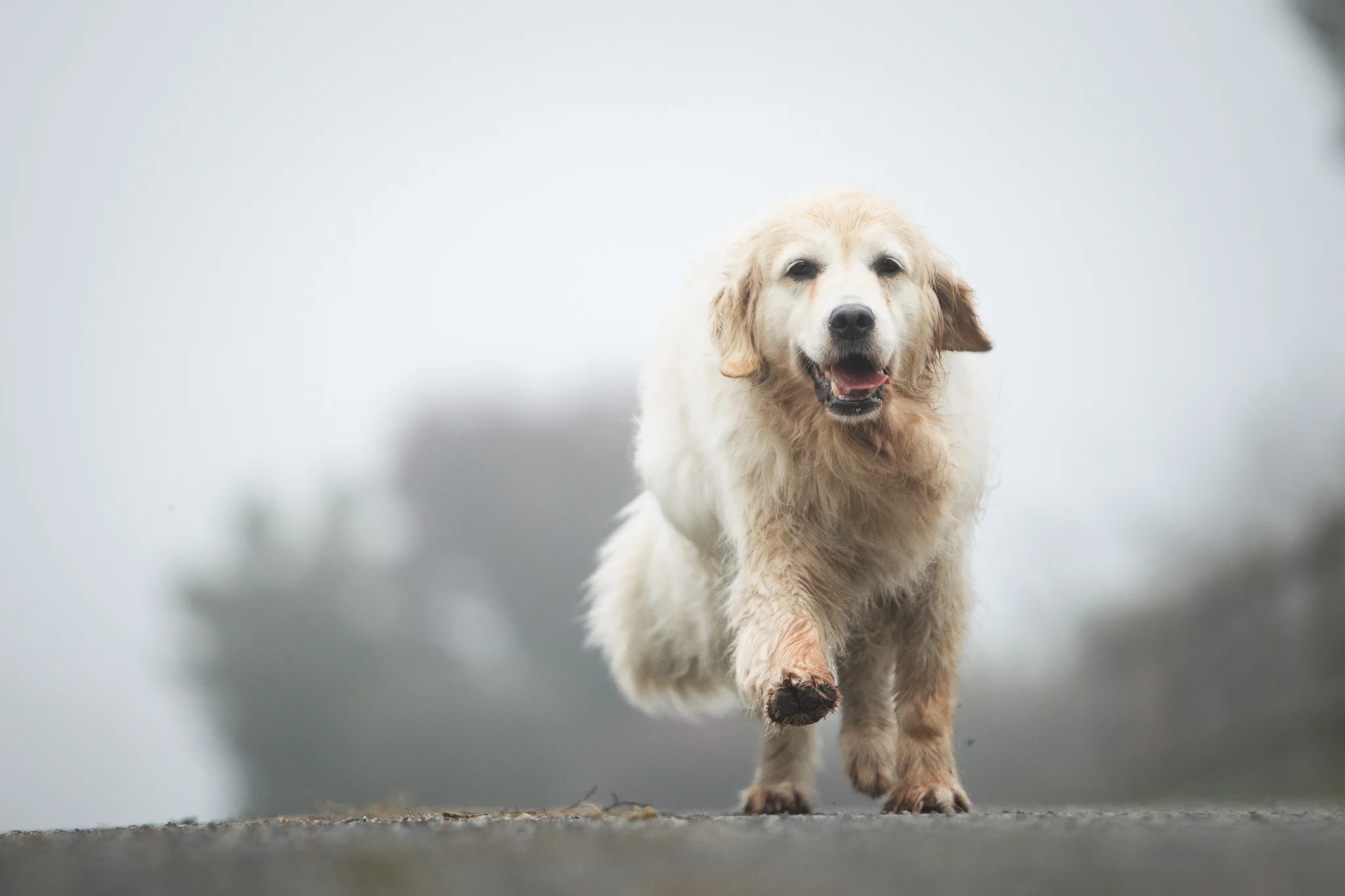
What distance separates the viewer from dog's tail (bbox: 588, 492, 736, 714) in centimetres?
616

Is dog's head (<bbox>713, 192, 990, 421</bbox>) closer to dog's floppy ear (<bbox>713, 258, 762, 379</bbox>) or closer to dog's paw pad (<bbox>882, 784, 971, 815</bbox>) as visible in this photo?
dog's floppy ear (<bbox>713, 258, 762, 379</bbox>)

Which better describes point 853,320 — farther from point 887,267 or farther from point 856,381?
point 887,267

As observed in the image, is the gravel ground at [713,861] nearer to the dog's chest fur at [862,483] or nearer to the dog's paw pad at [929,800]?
the dog's paw pad at [929,800]

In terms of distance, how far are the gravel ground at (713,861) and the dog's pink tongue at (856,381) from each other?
1.62 m

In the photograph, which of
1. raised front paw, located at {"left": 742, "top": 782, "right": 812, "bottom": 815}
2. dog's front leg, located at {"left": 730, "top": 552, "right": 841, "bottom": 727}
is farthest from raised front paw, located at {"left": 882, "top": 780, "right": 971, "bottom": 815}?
raised front paw, located at {"left": 742, "top": 782, "right": 812, "bottom": 815}

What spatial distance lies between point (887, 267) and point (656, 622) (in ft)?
8.22

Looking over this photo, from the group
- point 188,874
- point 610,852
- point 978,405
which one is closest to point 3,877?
point 188,874

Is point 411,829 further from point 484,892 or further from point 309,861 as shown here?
point 484,892

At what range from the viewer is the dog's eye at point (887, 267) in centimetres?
483

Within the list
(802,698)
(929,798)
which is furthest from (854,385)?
(929,798)

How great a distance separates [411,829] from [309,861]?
0.54 m

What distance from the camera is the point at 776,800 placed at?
6078mm

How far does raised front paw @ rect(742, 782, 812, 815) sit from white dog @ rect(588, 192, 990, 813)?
0.51 metres

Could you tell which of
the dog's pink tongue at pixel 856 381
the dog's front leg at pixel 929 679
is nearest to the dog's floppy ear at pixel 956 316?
the dog's pink tongue at pixel 856 381
